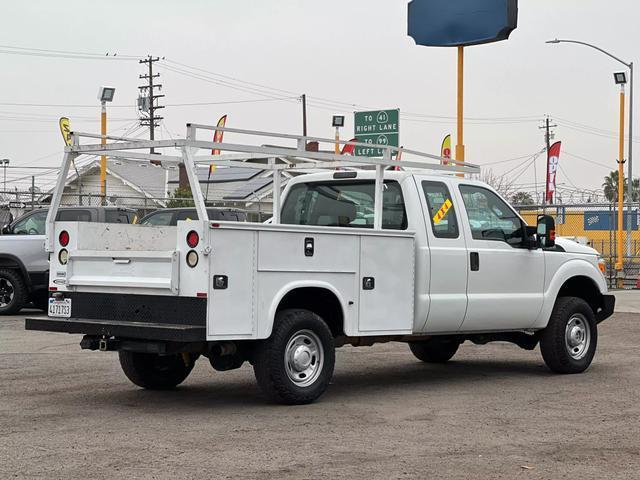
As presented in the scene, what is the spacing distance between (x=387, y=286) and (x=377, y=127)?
18527mm

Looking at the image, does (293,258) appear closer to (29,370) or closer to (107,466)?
(107,466)

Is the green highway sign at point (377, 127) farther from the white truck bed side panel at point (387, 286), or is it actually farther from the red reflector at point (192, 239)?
the red reflector at point (192, 239)

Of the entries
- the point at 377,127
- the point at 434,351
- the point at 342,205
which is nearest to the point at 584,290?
the point at 434,351

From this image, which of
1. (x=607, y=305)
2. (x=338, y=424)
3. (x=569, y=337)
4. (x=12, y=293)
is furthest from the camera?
(x=12, y=293)

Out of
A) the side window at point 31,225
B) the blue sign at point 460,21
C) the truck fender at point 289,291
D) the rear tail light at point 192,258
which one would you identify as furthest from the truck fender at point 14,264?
the rear tail light at point 192,258

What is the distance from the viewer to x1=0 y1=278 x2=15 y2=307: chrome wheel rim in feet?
63.9

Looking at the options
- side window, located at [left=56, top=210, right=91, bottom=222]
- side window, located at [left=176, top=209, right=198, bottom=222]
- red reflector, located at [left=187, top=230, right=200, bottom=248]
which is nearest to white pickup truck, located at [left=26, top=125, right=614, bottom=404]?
red reflector, located at [left=187, top=230, right=200, bottom=248]

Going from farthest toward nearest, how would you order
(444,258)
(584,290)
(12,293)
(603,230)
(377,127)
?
1. (603,230)
2. (377,127)
3. (12,293)
4. (584,290)
5. (444,258)

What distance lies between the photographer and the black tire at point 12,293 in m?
19.3

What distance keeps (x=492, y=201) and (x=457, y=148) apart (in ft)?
27.2

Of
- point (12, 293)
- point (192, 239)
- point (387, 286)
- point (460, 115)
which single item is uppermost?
point (460, 115)

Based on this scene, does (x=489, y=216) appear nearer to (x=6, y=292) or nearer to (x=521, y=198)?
(x=6, y=292)

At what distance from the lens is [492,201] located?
1155 cm

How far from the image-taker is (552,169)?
52.1 m
